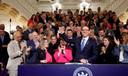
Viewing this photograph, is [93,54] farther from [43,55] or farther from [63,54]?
[43,55]

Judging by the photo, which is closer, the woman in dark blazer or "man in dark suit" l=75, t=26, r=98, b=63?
"man in dark suit" l=75, t=26, r=98, b=63

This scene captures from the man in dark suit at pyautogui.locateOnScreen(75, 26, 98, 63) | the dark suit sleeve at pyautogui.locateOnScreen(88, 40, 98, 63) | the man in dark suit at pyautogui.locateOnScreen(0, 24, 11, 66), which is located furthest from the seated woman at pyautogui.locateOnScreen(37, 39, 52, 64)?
the man in dark suit at pyautogui.locateOnScreen(0, 24, 11, 66)

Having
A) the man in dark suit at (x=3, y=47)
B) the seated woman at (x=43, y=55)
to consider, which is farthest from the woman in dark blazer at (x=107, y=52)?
the man in dark suit at (x=3, y=47)

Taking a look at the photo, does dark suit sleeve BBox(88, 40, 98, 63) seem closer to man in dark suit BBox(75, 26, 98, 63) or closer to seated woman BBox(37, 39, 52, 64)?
man in dark suit BBox(75, 26, 98, 63)

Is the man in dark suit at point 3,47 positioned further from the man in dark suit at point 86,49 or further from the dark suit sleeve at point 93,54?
the dark suit sleeve at point 93,54

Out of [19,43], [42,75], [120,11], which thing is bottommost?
[42,75]

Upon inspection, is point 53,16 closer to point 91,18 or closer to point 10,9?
point 91,18

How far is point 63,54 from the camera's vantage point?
32.0 feet

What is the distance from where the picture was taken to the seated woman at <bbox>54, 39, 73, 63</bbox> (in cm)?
973

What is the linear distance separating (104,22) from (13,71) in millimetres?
6230

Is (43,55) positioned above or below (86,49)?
below

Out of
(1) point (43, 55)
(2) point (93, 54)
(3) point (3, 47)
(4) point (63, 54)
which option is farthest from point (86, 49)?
(3) point (3, 47)

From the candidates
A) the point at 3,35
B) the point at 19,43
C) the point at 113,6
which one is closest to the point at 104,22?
the point at 3,35

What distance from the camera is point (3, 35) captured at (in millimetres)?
12055
